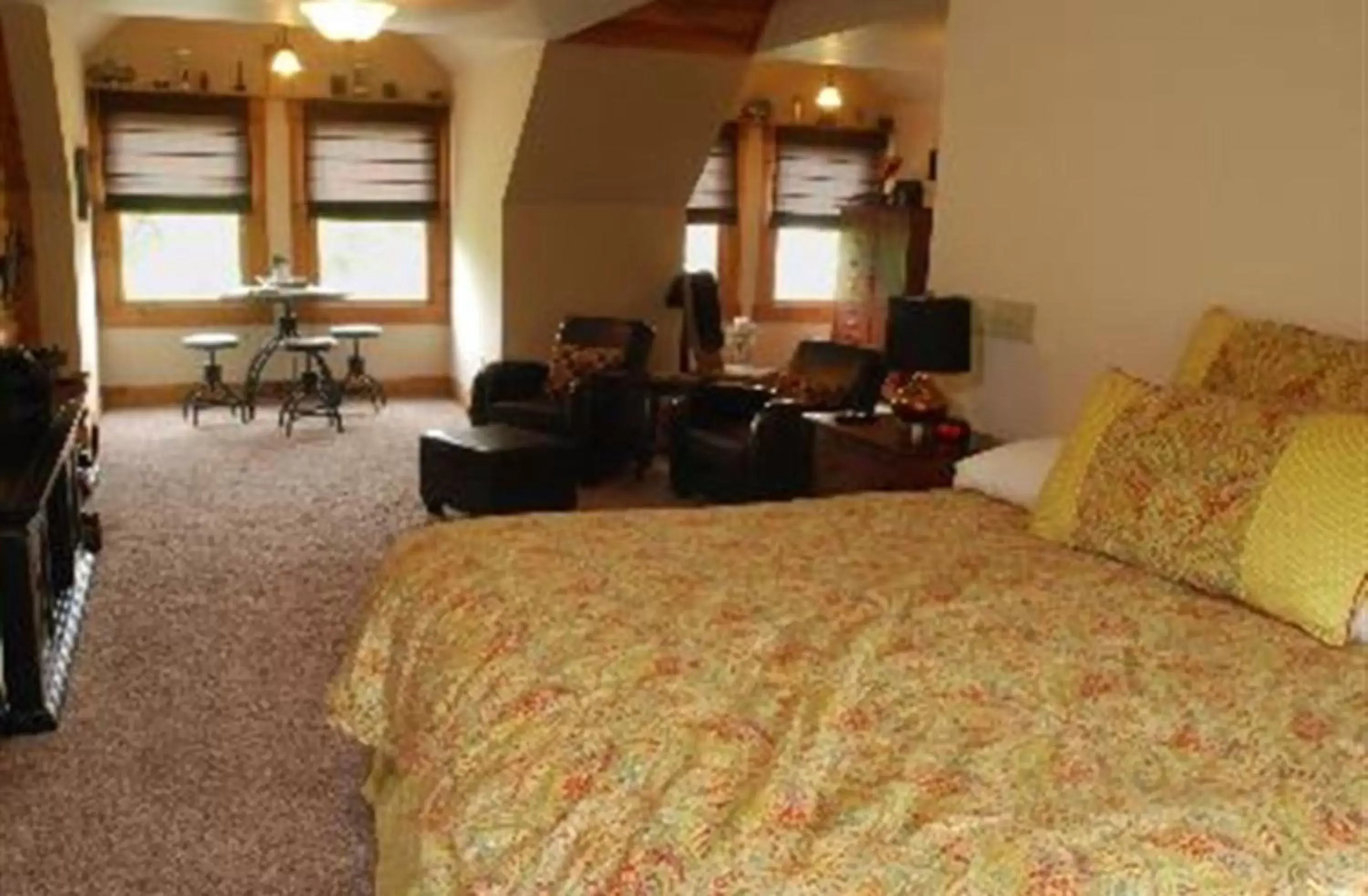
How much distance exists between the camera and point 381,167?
8.72 metres

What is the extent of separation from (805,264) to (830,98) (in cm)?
133

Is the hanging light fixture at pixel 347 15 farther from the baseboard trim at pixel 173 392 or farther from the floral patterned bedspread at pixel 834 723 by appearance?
the baseboard trim at pixel 173 392

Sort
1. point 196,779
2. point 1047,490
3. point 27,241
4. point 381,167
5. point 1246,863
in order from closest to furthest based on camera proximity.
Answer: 1. point 1246,863
2. point 1047,490
3. point 196,779
4. point 27,241
5. point 381,167

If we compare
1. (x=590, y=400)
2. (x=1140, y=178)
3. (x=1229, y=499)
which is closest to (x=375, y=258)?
(x=590, y=400)

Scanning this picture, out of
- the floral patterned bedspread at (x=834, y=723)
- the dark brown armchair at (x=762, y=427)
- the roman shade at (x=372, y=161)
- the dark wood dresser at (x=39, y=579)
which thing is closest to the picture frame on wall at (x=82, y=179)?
the roman shade at (x=372, y=161)

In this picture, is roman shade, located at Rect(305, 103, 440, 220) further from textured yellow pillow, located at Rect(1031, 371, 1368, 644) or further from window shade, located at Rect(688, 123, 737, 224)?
textured yellow pillow, located at Rect(1031, 371, 1368, 644)

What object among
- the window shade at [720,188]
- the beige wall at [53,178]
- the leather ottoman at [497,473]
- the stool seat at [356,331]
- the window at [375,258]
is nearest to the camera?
the leather ottoman at [497,473]

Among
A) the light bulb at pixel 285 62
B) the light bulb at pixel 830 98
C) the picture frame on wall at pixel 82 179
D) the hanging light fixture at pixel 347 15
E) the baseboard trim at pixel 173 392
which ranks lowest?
the baseboard trim at pixel 173 392

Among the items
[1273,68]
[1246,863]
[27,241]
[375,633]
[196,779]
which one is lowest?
[196,779]

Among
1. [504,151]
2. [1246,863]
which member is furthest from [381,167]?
[1246,863]

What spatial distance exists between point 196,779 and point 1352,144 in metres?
3.10

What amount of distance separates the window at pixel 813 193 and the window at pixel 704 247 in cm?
48

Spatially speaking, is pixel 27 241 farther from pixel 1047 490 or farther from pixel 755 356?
pixel 1047 490

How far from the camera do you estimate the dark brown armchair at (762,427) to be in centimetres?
509
